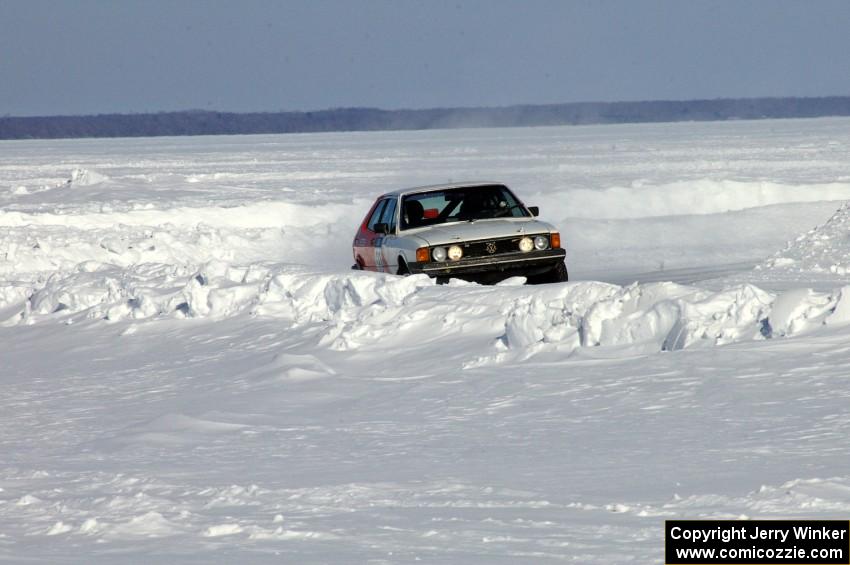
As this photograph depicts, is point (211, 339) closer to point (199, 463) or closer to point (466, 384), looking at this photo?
point (466, 384)

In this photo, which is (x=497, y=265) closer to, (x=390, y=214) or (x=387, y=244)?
(x=387, y=244)

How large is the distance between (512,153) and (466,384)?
61043mm

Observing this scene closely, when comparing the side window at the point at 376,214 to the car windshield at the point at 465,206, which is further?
the side window at the point at 376,214

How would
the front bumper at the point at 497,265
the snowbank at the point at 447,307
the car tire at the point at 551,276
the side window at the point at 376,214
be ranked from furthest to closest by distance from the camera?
the side window at the point at 376,214 → the car tire at the point at 551,276 → the front bumper at the point at 497,265 → the snowbank at the point at 447,307

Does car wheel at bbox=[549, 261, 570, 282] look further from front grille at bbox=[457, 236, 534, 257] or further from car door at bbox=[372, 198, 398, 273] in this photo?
car door at bbox=[372, 198, 398, 273]

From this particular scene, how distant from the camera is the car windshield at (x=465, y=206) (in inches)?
562

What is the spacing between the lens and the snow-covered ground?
581cm

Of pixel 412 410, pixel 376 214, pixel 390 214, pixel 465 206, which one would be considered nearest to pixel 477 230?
pixel 465 206

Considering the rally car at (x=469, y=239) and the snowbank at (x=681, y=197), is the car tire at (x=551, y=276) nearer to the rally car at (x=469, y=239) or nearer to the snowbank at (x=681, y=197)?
the rally car at (x=469, y=239)

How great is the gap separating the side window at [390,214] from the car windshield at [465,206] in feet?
0.60

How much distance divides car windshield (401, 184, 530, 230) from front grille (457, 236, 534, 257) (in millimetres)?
623

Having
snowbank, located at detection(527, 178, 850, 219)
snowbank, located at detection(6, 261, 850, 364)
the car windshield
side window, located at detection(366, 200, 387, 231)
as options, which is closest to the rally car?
the car windshield

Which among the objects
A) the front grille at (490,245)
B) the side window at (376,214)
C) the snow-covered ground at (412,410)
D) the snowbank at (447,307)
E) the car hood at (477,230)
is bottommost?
the snow-covered ground at (412,410)

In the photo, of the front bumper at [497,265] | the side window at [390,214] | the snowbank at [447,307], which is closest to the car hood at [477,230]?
the front bumper at [497,265]
